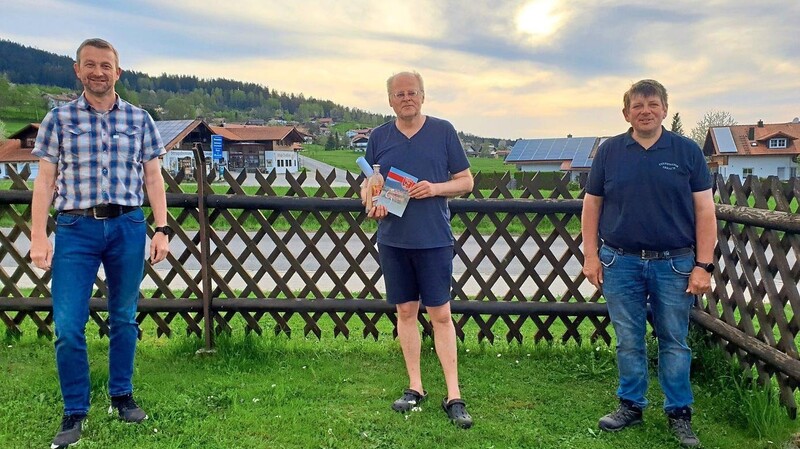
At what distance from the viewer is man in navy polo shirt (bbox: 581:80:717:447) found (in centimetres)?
283

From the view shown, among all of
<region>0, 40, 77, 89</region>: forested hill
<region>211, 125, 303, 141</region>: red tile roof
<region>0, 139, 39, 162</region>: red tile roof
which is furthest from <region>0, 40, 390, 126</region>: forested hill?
<region>0, 139, 39, 162</region>: red tile roof

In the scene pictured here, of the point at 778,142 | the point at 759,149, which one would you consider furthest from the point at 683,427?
the point at 778,142

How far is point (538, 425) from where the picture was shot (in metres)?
3.27

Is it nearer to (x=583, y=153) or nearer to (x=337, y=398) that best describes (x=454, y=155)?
(x=337, y=398)

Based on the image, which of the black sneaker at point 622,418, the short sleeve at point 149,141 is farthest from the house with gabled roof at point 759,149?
the short sleeve at point 149,141

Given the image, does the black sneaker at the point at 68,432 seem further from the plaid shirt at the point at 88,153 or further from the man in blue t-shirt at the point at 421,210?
the man in blue t-shirt at the point at 421,210

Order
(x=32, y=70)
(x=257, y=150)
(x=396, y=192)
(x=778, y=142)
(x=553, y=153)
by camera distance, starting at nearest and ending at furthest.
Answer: (x=396, y=192) < (x=778, y=142) < (x=553, y=153) < (x=257, y=150) < (x=32, y=70)

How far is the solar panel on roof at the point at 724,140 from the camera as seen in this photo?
160 feet

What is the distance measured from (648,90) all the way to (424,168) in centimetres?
121

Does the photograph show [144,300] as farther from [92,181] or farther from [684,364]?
[684,364]

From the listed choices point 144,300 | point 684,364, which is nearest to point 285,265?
point 144,300

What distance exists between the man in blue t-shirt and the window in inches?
2224

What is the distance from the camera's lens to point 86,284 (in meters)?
2.94

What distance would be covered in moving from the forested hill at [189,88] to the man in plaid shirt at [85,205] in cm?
12682
